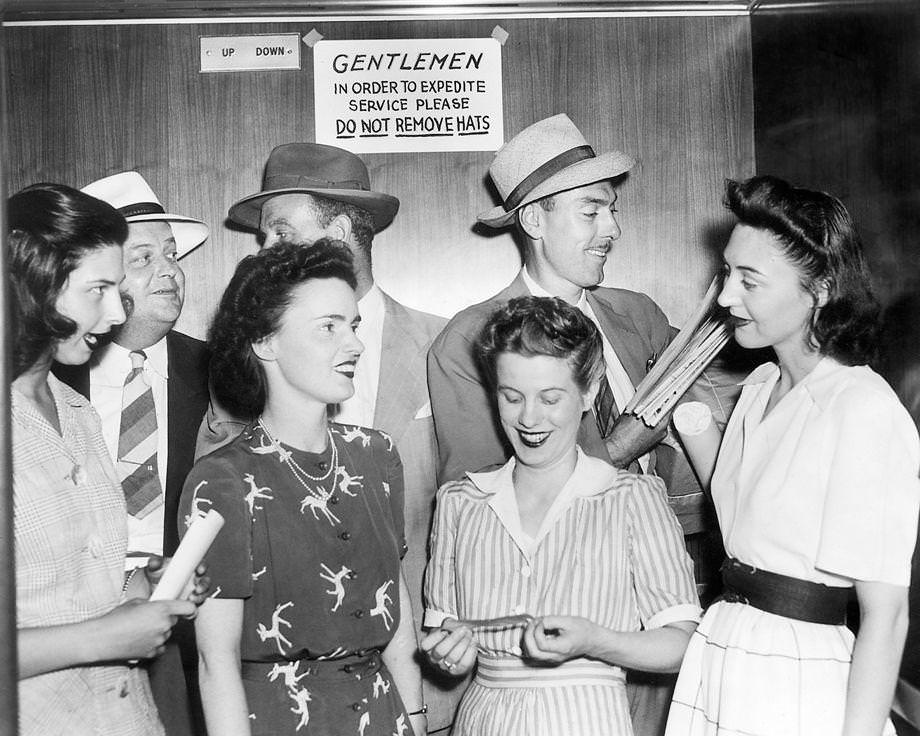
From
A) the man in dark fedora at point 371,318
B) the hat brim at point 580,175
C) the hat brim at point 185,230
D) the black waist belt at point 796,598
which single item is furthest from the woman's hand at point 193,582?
the hat brim at point 580,175

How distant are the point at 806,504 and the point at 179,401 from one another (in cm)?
114

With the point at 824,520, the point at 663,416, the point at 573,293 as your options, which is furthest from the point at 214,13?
the point at 824,520

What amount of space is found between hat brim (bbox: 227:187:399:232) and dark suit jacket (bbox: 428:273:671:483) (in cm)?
25

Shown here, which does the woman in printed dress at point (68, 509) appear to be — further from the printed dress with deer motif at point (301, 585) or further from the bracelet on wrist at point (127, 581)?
the printed dress with deer motif at point (301, 585)

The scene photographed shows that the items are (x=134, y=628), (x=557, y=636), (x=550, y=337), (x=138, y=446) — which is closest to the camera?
(x=134, y=628)

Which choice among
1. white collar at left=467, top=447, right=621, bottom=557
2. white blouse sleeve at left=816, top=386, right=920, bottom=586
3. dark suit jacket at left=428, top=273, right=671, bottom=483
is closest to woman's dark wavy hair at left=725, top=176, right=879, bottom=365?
white blouse sleeve at left=816, top=386, right=920, bottom=586

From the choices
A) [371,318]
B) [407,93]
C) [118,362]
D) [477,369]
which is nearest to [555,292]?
[477,369]

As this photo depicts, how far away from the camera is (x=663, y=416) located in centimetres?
191

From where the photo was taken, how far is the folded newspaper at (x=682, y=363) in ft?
6.12

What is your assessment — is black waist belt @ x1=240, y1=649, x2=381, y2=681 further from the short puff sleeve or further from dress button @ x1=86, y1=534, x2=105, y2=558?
dress button @ x1=86, y1=534, x2=105, y2=558

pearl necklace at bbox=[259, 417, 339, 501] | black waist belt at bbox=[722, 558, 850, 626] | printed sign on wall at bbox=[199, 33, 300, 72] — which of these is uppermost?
printed sign on wall at bbox=[199, 33, 300, 72]

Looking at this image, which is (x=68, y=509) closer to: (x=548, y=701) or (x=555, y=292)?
(x=548, y=701)

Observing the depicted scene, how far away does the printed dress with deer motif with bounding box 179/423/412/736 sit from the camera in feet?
5.24

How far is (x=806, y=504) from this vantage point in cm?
154
